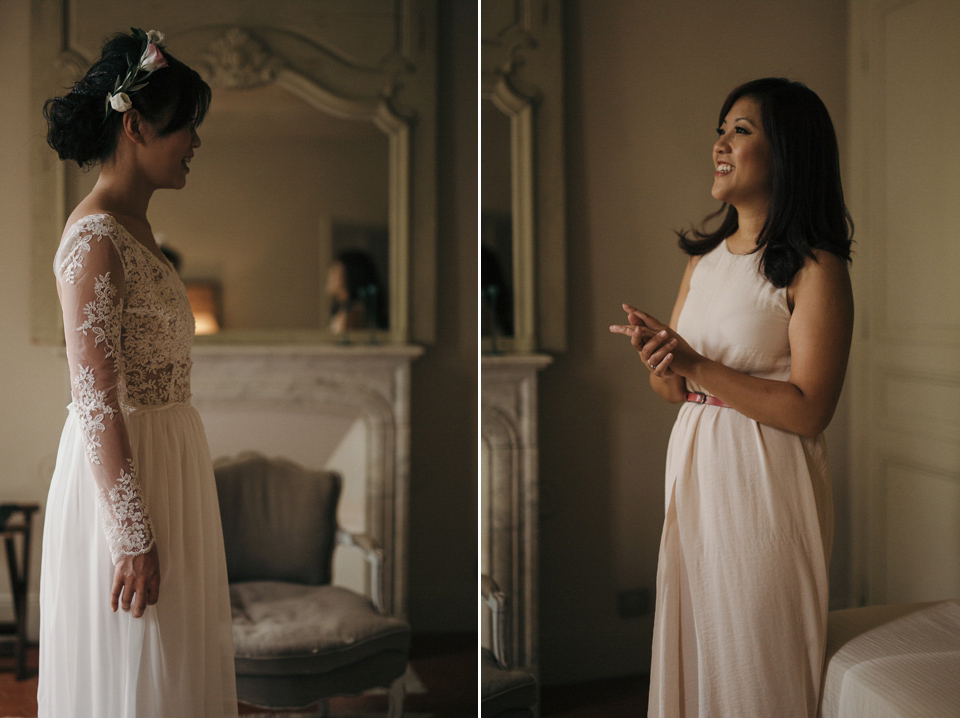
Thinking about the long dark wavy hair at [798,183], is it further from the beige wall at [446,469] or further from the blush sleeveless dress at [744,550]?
the beige wall at [446,469]

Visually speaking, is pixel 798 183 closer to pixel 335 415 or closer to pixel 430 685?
pixel 335 415

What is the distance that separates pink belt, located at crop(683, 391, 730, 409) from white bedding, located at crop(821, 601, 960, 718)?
0.44m

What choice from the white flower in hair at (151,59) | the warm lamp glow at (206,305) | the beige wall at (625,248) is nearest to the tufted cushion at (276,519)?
the warm lamp glow at (206,305)

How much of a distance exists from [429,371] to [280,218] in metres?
0.59

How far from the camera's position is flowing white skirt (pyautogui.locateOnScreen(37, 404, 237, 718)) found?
1.10 m

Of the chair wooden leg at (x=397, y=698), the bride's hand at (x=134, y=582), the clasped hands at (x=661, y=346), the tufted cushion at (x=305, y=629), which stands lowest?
the chair wooden leg at (x=397, y=698)

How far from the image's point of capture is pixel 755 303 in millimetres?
1135

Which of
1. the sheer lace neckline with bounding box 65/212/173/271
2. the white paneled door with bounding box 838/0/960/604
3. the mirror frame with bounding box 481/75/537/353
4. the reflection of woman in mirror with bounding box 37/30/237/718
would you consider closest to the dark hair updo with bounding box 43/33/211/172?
the reflection of woman in mirror with bounding box 37/30/237/718

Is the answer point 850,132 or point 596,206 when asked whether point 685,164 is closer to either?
point 596,206

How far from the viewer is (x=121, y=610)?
1.09 meters

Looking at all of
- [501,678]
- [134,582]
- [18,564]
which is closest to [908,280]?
[501,678]

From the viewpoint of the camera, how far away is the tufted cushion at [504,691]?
1691mm

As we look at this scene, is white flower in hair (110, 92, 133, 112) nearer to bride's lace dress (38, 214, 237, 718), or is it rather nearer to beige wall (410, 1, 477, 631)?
bride's lace dress (38, 214, 237, 718)

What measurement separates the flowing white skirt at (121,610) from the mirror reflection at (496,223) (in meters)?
0.77
